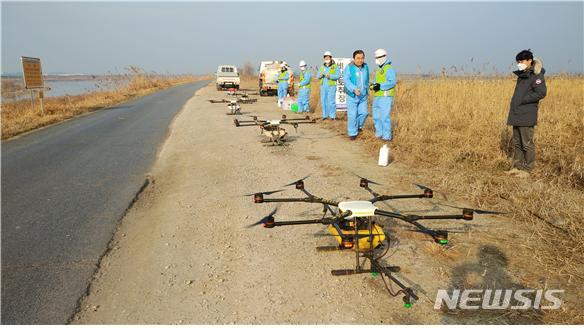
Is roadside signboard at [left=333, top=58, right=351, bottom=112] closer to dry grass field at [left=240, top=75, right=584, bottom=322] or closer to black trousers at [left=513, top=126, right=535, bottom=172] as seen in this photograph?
dry grass field at [left=240, top=75, right=584, bottom=322]

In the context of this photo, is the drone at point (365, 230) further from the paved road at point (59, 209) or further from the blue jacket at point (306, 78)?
the blue jacket at point (306, 78)

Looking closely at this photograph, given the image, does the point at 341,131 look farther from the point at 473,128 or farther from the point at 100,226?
the point at 100,226

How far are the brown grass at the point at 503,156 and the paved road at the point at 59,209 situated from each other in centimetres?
404

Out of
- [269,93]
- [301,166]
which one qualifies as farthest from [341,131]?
[269,93]

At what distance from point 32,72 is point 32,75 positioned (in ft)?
0.44

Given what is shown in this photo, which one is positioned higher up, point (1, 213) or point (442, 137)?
point (442, 137)

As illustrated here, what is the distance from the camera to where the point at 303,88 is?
1400 cm

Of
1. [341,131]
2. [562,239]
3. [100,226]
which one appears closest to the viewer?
[562,239]

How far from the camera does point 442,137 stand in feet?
24.6

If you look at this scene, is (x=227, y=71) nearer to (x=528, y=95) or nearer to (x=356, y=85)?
(x=356, y=85)

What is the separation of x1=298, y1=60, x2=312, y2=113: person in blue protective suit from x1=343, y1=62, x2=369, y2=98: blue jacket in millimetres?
4779

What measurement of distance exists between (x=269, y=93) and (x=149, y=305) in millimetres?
22259

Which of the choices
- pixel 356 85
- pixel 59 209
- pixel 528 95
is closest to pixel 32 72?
pixel 59 209

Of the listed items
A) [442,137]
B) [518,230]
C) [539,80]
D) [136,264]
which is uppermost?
[539,80]
